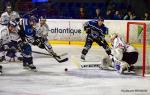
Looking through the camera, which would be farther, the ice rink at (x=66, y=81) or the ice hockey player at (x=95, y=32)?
the ice hockey player at (x=95, y=32)

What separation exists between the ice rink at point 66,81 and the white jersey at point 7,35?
0.64 meters

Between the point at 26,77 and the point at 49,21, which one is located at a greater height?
the point at 49,21

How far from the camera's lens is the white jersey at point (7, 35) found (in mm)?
→ 11125

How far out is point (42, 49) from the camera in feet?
45.3

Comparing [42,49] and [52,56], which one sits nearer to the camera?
[52,56]

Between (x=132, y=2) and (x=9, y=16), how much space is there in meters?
6.74

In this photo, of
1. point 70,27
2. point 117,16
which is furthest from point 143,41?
point 117,16

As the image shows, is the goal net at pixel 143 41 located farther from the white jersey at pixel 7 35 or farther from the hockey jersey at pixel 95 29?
the white jersey at pixel 7 35

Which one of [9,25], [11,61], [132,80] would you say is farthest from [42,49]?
[132,80]

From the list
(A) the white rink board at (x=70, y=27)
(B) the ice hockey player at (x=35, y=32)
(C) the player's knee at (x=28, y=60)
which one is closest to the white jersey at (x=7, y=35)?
(B) the ice hockey player at (x=35, y=32)

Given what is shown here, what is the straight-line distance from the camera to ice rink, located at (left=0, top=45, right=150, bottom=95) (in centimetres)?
913

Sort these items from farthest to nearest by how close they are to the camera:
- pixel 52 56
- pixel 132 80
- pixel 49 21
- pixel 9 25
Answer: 1. pixel 49 21
2. pixel 52 56
3. pixel 9 25
4. pixel 132 80

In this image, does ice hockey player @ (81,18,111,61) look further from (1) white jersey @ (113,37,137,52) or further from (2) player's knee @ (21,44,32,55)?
(2) player's knee @ (21,44,32,55)

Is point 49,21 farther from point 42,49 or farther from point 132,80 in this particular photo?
point 132,80
